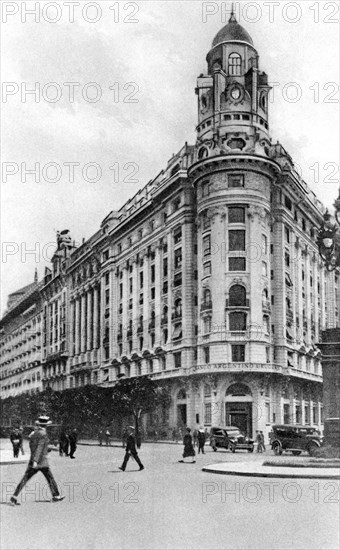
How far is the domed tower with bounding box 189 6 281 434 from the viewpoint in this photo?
109 ft

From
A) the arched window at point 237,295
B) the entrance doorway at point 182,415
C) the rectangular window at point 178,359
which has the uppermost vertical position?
the arched window at point 237,295

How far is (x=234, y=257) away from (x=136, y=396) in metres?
9.64

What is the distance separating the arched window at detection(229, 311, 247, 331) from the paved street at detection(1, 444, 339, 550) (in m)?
17.6

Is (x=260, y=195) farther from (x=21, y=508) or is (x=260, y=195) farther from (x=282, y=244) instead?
(x=21, y=508)

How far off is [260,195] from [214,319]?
20.9ft

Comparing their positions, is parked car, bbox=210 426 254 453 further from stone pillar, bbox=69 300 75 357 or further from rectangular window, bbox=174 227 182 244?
rectangular window, bbox=174 227 182 244

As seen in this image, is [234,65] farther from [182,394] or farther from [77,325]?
[182,394]

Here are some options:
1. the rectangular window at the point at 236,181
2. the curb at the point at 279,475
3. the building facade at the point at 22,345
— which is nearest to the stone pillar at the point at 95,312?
the building facade at the point at 22,345

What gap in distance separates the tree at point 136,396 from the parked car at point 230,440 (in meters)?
6.96

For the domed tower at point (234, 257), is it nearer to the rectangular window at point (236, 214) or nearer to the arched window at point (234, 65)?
the rectangular window at point (236, 214)

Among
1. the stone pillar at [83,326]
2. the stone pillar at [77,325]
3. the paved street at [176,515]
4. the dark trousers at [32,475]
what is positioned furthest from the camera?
the stone pillar at [83,326]

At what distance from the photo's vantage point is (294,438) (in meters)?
28.3

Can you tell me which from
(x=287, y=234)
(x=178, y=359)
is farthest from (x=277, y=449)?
(x=178, y=359)

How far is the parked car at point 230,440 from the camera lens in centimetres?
3082
